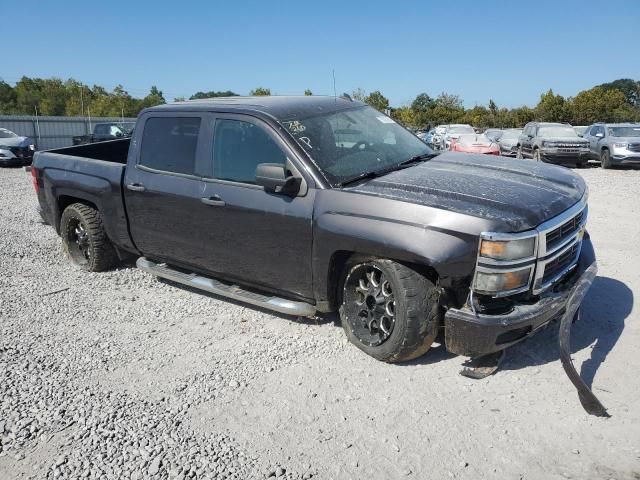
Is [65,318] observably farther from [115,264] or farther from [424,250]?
[424,250]

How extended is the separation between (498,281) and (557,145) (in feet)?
57.1

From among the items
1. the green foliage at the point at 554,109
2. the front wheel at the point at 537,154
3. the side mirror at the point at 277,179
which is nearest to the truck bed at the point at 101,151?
the side mirror at the point at 277,179

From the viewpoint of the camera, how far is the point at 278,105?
4.61m

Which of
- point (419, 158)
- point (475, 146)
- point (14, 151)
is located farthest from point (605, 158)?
point (14, 151)

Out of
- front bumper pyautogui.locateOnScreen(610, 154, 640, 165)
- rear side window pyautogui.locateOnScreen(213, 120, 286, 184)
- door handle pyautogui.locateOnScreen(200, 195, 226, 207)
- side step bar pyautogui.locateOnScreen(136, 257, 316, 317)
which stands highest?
rear side window pyautogui.locateOnScreen(213, 120, 286, 184)

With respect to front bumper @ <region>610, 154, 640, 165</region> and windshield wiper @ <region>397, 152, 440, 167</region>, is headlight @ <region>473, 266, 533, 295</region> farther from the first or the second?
front bumper @ <region>610, 154, 640, 165</region>

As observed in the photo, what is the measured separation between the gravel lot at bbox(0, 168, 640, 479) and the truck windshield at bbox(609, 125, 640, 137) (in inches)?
618

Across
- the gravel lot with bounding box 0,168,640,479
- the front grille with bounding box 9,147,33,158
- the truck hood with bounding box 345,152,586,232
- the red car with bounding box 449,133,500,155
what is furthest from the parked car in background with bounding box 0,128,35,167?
the truck hood with bounding box 345,152,586,232

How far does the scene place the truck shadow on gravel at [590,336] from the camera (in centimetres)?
384

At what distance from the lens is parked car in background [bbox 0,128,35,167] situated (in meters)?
20.2

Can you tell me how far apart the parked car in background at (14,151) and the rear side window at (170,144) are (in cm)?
1774

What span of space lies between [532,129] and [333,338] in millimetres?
19042

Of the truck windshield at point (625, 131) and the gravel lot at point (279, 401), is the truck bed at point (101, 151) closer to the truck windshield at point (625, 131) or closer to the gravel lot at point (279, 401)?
the gravel lot at point (279, 401)

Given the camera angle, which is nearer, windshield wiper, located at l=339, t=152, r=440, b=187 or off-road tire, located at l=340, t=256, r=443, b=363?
off-road tire, located at l=340, t=256, r=443, b=363
